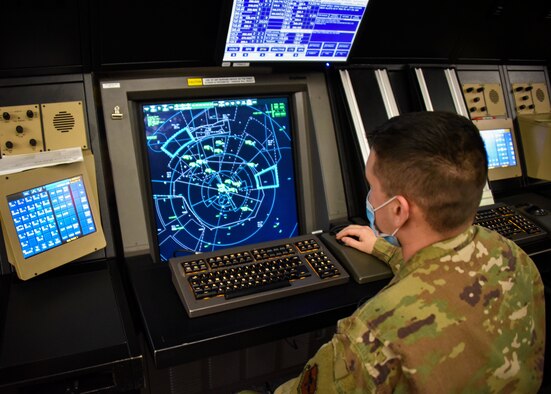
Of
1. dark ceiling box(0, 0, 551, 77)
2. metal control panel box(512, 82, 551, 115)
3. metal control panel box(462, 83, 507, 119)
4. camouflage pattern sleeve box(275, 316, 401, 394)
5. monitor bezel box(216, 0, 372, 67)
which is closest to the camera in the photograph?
camouflage pattern sleeve box(275, 316, 401, 394)

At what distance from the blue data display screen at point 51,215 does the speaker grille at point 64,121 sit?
0.64 feet

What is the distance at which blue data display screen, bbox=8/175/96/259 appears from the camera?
1.40 metres

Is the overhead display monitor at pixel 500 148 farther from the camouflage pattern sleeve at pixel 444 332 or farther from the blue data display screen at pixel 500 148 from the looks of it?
the camouflage pattern sleeve at pixel 444 332

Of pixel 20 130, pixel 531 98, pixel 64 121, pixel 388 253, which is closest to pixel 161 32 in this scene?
pixel 64 121

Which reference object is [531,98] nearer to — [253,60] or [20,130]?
[253,60]

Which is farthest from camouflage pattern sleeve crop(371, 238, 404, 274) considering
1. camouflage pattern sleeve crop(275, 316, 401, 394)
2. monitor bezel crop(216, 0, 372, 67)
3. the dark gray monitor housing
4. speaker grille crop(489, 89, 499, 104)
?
speaker grille crop(489, 89, 499, 104)

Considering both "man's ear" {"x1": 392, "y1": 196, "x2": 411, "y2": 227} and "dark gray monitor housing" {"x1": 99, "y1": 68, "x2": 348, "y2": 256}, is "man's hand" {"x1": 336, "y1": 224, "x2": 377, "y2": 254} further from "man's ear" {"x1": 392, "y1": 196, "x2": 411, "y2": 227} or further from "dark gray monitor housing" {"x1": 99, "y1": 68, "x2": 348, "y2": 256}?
"man's ear" {"x1": 392, "y1": 196, "x2": 411, "y2": 227}

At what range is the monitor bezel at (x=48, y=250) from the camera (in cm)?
137

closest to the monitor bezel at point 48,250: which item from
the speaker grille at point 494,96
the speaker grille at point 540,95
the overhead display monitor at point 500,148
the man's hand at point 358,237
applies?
the man's hand at point 358,237

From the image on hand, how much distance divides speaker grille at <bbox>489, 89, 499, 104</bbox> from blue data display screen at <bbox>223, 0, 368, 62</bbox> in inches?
37.0

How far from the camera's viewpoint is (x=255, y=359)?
210 centimetres

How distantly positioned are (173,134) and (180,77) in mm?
211

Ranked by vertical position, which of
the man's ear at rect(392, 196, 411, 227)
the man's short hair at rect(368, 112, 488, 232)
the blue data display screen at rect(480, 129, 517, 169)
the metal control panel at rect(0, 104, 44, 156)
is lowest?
the man's ear at rect(392, 196, 411, 227)

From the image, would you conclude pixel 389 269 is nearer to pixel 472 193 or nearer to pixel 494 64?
pixel 472 193
